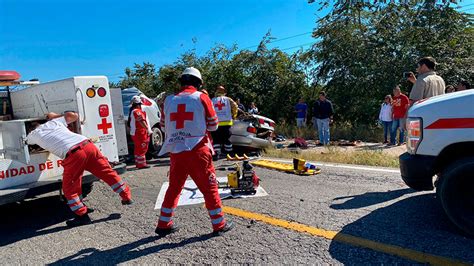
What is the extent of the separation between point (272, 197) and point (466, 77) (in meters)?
12.4

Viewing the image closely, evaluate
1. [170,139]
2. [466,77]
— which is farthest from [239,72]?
[170,139]

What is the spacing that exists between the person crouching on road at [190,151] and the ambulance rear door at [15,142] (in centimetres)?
188

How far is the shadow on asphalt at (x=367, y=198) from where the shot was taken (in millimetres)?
4461

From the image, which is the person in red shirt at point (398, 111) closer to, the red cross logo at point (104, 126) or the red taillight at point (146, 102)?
the red taillight at point (146, 102)

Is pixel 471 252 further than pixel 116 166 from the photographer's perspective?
No

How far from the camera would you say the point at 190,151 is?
3705mm

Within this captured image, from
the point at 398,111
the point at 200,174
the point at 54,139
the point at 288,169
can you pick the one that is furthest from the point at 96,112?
the point at 398,111

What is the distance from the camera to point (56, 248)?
3746mm

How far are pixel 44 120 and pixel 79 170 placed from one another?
122 cm

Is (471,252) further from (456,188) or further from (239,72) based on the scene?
(239,72)

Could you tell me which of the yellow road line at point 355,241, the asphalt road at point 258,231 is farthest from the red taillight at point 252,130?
the yellow road line at point 355,241

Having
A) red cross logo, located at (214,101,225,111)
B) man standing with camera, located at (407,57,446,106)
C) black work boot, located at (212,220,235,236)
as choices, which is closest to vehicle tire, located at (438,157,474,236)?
man standing with camera, located at (407,57,446,106)

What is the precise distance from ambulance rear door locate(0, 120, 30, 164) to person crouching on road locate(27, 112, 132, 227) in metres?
0.10

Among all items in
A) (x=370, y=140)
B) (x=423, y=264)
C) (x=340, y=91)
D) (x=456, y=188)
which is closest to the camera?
(x=423, y=264)
